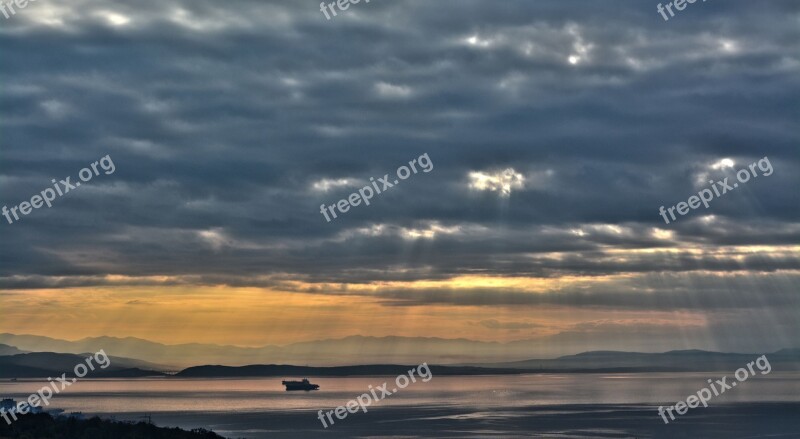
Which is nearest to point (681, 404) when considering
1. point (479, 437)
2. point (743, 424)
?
point (743, 424)

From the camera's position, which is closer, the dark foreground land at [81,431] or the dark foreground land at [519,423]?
the dark foreground land at [81,431]

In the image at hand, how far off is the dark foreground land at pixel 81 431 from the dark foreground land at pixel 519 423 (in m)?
32.0

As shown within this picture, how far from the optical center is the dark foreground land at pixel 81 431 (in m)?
65.9

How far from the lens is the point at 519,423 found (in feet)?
411

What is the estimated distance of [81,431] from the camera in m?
69.1

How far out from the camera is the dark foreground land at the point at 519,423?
107 metres

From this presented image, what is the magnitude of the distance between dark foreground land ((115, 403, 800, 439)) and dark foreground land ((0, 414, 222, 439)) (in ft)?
105

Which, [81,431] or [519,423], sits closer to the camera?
[81,431]

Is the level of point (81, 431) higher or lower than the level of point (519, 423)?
lower

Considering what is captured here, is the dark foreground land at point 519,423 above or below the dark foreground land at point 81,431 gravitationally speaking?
above

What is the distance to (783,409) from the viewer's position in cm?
15562

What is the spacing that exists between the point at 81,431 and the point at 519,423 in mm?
71122

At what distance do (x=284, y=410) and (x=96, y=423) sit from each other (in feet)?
315

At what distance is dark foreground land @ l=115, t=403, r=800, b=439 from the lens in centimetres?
10725
